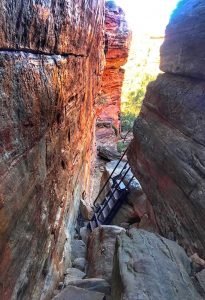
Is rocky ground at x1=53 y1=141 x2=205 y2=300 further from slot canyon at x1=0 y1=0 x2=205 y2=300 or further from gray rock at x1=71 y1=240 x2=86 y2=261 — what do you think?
gray rock at x1=71 y1=240 x2=86 y2=261

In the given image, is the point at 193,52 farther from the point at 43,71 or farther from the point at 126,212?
the point at 126,212

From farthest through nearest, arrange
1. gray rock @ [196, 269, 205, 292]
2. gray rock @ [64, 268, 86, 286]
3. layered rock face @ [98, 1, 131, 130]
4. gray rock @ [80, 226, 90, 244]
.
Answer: layered rock face @ [98, 1, 131, 130]
gray rock @ [80, 226, 90, 244]
gray rock @ [64, 268, 86, 286]
gray rock @ [196, 269, 205, 292]

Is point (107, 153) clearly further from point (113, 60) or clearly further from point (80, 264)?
point (80, 264)

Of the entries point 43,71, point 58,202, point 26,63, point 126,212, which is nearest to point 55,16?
point 43,71

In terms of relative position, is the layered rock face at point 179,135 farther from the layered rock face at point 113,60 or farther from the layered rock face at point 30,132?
the layered rock face at point 113,60

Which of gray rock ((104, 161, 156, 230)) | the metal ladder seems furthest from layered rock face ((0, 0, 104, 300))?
the metal ladder

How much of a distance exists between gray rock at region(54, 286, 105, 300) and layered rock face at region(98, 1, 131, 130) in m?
10.6

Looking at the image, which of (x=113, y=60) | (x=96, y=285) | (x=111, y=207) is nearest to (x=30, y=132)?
(x=96, y=285)

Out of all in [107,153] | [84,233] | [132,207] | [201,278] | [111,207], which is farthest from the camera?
[107,153]

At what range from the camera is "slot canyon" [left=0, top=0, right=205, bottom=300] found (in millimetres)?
1840

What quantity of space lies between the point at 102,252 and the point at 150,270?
2.03m

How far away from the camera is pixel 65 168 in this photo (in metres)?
4.06

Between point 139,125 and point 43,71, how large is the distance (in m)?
2.38

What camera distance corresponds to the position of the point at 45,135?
2619 mm
